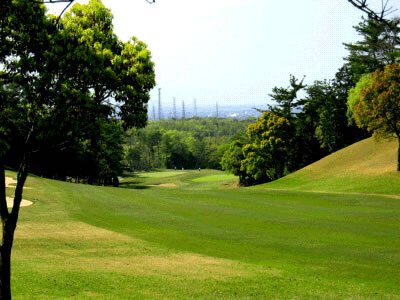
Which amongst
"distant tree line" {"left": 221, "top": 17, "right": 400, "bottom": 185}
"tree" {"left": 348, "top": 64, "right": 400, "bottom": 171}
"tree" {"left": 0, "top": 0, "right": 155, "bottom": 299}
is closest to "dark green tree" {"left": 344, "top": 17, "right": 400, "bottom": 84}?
"distant tree line" {"left": 221, "top": 17, "right": 400, "bottom": 185}

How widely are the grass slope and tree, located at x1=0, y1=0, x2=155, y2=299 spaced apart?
552 centimetres

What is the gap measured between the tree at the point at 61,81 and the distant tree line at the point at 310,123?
237 feet

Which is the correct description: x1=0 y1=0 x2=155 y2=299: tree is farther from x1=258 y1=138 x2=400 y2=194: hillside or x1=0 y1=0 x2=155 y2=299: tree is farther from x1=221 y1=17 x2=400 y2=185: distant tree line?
x1=221 y1=17 x2=400 y2=185: distant tree line

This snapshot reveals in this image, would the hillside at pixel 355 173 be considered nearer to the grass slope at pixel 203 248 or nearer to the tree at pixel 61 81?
the grass slope at pixel 203 248

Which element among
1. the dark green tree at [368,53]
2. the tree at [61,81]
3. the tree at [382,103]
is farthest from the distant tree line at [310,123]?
the tree at [61,81]

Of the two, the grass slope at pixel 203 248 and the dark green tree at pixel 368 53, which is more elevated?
the dark green tree at pixel 368 53

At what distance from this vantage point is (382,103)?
53281 mm

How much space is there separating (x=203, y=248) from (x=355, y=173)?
44878mm

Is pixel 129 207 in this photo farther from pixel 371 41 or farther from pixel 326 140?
pixel 371 41

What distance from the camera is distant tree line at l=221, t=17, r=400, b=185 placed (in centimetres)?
9019

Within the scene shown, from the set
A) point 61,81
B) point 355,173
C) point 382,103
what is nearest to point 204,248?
point 61,81

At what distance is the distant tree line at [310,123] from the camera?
90188 mm

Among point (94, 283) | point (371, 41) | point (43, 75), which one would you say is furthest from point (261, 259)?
point (371, 41)

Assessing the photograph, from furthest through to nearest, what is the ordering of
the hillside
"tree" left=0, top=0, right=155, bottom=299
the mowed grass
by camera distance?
1. the hillside
2. the mowed grass
3. "tree" left=0, top=0, right=155, bottom=299
